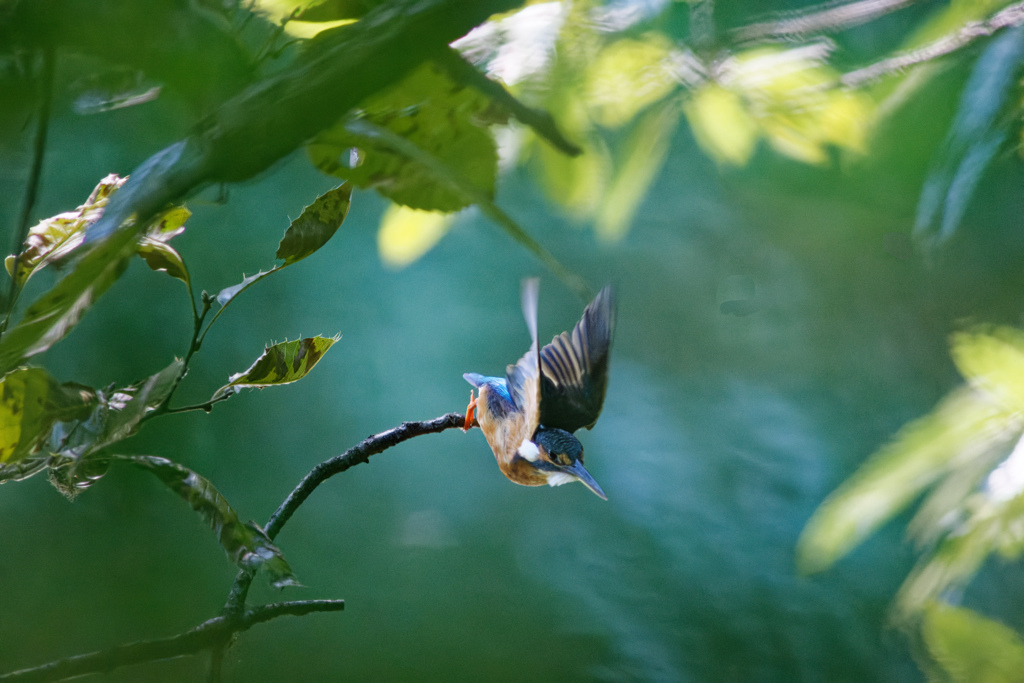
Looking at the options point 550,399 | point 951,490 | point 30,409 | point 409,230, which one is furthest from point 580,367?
point 951,490

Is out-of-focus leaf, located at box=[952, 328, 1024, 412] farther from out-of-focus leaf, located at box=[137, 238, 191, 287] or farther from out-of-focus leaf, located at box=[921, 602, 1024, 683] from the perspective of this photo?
out-of-focus leaf, located at box=[137, 238, 191, 287]

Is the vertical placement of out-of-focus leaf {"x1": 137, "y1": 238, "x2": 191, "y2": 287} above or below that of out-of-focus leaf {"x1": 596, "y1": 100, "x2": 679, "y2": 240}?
above

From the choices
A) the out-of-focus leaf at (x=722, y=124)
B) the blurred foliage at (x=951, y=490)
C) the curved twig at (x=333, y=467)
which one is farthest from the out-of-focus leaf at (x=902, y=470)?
the curved twig at (x=333, y=467)

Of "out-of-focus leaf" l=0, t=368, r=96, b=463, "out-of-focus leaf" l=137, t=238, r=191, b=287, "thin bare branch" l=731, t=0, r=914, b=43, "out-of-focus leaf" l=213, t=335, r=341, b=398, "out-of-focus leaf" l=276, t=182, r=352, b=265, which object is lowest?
"out-of-focus leaf" l=213, t=335, r=341, b=398

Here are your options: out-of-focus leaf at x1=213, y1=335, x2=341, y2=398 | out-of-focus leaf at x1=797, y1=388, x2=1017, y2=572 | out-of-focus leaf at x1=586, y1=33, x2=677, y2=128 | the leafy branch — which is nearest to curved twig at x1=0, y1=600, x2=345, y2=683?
the leafy branch

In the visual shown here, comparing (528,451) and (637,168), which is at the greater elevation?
(637,168)

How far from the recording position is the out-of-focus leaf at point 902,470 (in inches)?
17.7

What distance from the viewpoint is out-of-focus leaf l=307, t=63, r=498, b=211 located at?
21 centimetres

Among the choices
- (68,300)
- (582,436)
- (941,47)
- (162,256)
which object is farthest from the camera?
(582,436)

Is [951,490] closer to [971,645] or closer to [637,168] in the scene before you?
[971,645]

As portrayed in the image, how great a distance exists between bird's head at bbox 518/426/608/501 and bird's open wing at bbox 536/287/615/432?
0.01 m

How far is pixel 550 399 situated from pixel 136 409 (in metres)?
0.20

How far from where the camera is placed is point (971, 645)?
466mm

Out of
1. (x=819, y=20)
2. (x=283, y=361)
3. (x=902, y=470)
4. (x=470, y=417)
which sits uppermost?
(x=819, y=20)
